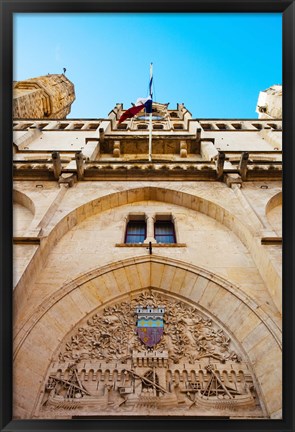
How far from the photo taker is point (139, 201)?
13.7 m

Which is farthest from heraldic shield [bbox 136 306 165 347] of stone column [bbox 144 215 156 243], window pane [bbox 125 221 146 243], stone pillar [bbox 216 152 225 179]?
stone pillar [bbox 216 152 225 179]

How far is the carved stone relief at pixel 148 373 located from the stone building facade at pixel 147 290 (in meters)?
0.02

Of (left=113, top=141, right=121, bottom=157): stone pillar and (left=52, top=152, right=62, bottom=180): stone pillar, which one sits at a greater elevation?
(left=113, top=141, right=121, bottom=157): stone pillar

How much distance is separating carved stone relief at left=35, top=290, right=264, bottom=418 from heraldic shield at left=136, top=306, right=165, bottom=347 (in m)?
0.08

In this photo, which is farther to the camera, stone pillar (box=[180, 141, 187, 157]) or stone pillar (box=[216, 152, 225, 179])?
stone pillar (box=[180, 141, 187, 157])

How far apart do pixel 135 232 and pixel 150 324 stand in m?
3.97

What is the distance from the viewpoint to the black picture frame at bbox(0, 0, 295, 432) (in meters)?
4.35

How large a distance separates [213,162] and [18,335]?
34.4ft

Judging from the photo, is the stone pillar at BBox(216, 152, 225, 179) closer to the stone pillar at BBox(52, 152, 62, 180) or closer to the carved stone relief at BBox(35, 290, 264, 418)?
the stone pillar at BBox(52, 152, 62, 180)

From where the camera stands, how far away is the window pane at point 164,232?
11.9 metres
